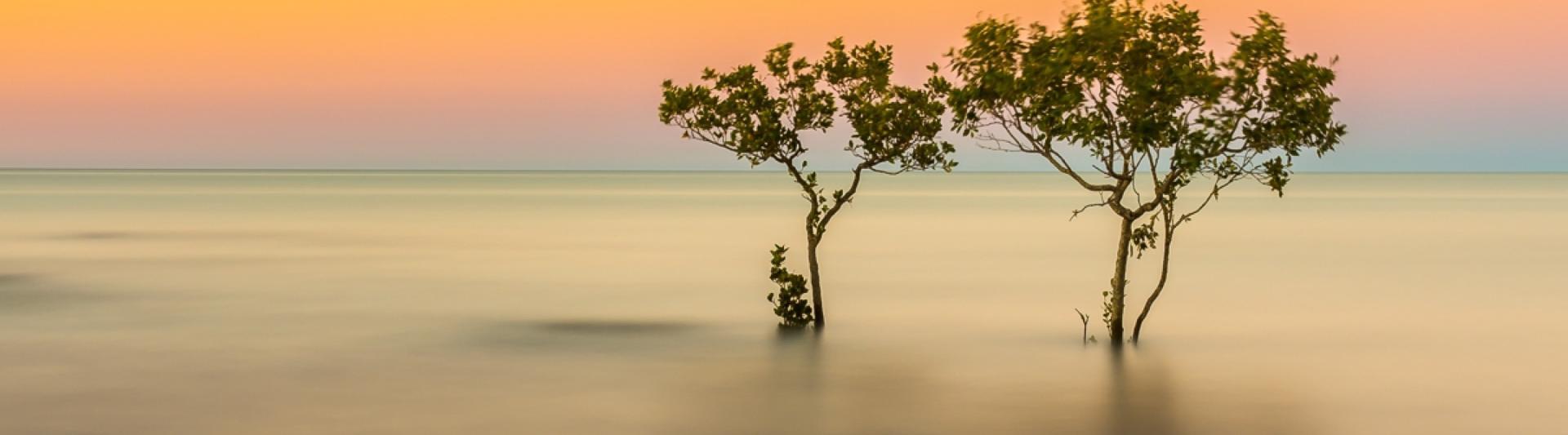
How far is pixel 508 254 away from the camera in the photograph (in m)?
51.9

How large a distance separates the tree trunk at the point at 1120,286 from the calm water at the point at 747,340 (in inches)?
22.6

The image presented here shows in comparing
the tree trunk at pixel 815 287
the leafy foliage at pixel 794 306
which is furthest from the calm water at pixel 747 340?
the leafy foliage at pixel 794 306

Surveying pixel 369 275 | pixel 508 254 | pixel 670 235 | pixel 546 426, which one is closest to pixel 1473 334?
pixel 546 426

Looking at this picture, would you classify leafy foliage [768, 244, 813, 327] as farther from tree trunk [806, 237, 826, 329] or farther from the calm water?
the calm water

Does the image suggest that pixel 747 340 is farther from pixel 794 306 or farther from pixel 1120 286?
pixel 1120 286

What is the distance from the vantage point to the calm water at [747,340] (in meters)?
18.8

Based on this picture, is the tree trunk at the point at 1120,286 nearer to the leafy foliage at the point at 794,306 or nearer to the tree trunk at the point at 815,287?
the tree trunk at the point at 815,287

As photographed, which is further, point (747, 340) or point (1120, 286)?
point (747, 340)

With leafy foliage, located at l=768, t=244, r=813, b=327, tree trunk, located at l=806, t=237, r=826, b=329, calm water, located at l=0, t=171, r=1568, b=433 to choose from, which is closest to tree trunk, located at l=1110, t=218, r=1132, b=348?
calm water, located at l=0, t=171, r=1568, b=433

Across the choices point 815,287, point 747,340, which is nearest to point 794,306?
point 815,287

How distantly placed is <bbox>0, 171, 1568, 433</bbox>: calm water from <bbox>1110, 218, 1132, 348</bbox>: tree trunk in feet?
1.88

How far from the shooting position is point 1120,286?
23.1 m

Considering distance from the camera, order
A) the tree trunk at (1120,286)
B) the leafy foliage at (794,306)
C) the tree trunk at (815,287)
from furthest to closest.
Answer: the leafy foliage at (794,306) → the tree trunk at (815,287) → the tree trunk at (1120,286)

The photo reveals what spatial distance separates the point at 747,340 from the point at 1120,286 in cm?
625
